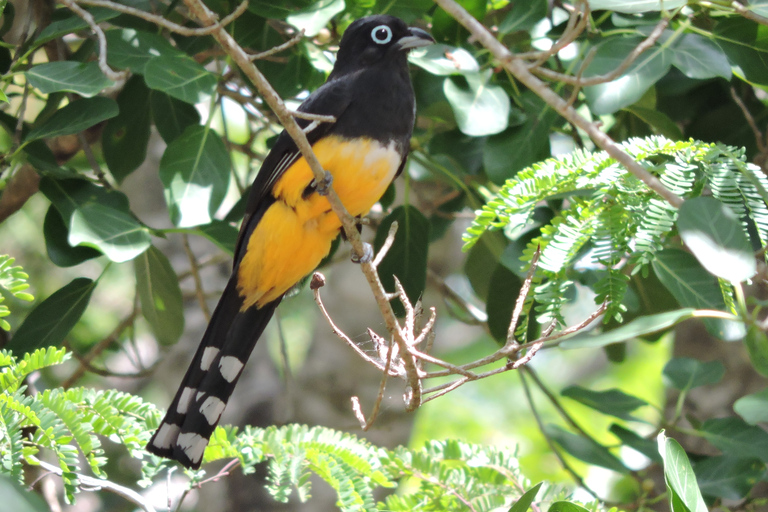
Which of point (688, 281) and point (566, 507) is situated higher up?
point (688, 281)

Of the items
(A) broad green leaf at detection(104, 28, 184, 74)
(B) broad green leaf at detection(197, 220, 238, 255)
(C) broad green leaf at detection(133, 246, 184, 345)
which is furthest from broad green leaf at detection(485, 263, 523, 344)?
(A) broad green leaf at detection(104, 28, 184, 74)

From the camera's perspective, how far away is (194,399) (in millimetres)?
2918

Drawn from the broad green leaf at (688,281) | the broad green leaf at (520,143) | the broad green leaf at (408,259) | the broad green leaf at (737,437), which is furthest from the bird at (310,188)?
the broad green leaf at (737,437)

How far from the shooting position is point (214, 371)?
301 centimetres

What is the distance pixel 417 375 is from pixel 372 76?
5.17 feet

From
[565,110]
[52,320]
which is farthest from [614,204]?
[52,320]

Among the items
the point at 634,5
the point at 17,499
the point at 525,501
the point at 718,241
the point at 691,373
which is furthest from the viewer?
the point at 691,373

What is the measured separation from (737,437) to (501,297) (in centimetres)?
114

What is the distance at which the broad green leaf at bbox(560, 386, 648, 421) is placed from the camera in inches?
121

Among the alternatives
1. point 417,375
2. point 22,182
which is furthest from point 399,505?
point 22,182

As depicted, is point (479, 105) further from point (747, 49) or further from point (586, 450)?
point (586, 450)

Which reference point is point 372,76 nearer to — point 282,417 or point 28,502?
point 28,502

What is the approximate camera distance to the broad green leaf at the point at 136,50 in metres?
2.80

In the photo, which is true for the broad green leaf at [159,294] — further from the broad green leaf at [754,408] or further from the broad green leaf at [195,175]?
the broad green leaf at [754,408]
